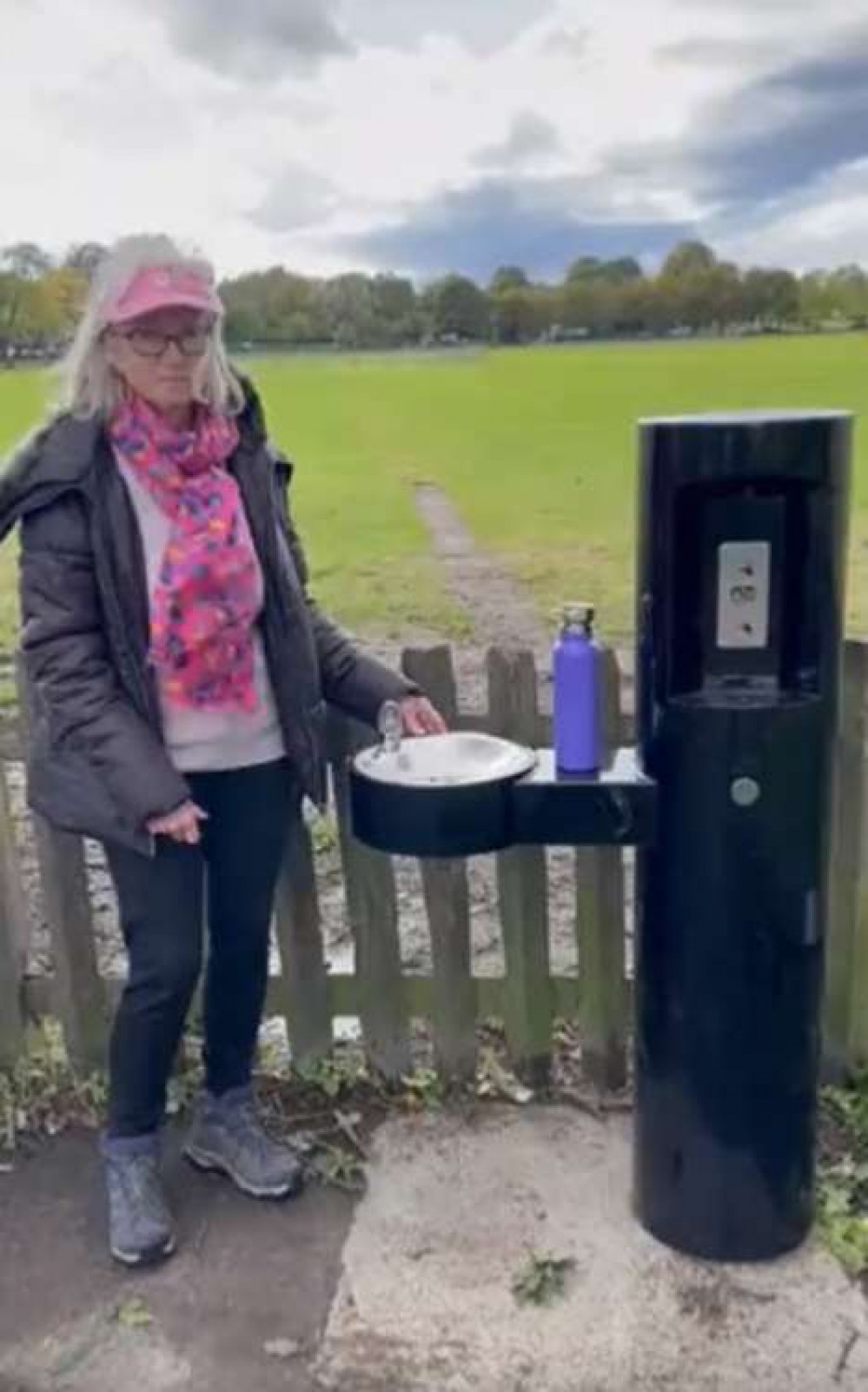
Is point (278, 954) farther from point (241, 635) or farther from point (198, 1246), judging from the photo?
point (241, 635)

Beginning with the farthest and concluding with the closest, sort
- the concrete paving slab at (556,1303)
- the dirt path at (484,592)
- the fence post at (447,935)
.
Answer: the dirt path at (484,592) < the fence post at (447,935) < the concrete paving slab at (556,1303)

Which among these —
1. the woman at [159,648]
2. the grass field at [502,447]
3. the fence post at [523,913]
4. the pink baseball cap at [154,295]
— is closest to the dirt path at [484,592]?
the grass field at [502,447]

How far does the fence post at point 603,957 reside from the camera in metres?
2.93

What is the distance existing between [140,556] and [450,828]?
2.32 feet

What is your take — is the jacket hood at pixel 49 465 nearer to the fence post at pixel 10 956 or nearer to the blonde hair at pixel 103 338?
the blonde hair at pixel 103 338

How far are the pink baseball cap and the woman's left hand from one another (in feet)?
2.81

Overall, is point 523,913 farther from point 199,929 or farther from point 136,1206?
point 136,1206

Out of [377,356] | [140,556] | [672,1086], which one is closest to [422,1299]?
[672,1086]

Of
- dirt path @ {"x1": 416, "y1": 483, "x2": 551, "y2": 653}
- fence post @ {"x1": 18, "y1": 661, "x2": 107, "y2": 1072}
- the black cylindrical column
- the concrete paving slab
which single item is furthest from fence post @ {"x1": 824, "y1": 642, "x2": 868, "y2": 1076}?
dirt path @ {"x1": 416, "y1": 483, "x2": 551, "y2": 653}

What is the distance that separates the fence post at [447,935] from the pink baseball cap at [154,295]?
3.00 feet

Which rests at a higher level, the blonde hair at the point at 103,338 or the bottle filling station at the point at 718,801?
the blonde hair at the point at 103,338

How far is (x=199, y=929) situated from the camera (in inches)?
98.6

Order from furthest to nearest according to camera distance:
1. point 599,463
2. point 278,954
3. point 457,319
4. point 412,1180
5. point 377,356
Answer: point 599,463 → point 377,356 → point 457,319 → point 278,954 → point 412,1180

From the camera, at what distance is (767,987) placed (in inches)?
95.3
